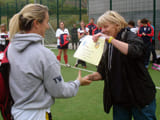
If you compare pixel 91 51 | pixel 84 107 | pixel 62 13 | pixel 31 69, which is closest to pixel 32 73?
pixel 31 69

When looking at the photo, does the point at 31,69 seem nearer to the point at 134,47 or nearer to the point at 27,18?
the point at 27,18

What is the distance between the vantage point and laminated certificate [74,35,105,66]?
2408mm

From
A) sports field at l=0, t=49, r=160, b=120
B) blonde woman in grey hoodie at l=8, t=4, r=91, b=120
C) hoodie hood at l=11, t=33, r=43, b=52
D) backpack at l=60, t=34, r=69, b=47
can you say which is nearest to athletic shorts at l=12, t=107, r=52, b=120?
blonde woman in grey hoodie at l=8, t=4, r=91, b=120

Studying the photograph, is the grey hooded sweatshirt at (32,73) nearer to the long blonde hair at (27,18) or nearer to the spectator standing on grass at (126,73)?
the long blonde hair at (27,18)

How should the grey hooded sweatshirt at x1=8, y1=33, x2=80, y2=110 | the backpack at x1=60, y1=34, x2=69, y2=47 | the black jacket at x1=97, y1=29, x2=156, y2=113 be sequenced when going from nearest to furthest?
1. the grey hooded sweatshirt at x1=8, y1=33, x2=80, y2=110
2. the black jacket at x1=97, y1=29, x2=156, y2=113
3. the backpack at x1=60, y1=34, x2=69, y2=47

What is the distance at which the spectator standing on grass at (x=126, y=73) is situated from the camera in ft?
8.05

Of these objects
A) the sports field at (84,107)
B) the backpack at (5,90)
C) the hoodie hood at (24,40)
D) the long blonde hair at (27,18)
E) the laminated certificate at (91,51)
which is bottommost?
the sports field at (84,107)

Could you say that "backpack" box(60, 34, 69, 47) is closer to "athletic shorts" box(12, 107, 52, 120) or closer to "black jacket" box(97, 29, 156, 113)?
"black jacket" box(97, 29, 156, 113)

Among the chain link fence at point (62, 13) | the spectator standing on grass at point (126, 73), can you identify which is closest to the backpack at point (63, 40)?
the spectator standing on grass at point (126, 73)

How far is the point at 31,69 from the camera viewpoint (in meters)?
1.90

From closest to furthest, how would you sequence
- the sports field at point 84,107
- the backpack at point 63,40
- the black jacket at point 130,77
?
the black jacket at point 130,77, the sports field at point 84,107, the backpack at point 63,40

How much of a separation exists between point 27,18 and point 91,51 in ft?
2.55

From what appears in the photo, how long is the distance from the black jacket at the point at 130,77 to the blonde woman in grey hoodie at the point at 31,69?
72 centimetres

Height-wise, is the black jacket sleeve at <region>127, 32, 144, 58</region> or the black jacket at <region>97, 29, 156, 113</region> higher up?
the black jacket sleeve at <region>127, 32, 144, 58</region>
